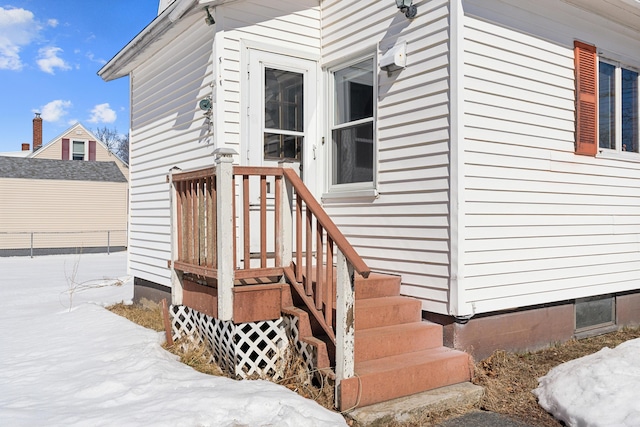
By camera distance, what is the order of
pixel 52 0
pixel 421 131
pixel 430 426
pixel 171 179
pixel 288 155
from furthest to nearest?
1. pixel 52 0
2. pixel 288 155
3. pixel 171 179
4. pixel 421 131
5. pixel 430 426

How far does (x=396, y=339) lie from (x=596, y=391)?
4.73 ft

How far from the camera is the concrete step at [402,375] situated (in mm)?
3383

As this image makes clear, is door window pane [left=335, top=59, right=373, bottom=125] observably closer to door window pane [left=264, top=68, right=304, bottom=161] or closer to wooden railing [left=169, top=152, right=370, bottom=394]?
door window pane [left=264, top=68, right=304, bottom=161]

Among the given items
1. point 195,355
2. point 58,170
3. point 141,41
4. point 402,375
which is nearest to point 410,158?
point 402,375

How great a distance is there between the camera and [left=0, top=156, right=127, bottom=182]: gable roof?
2164 cm

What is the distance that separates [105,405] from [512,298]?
348cm

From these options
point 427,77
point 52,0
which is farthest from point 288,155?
point 52,0

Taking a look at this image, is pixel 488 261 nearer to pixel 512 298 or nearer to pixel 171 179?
pixel 512 298

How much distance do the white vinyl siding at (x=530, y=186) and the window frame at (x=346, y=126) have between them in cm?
104

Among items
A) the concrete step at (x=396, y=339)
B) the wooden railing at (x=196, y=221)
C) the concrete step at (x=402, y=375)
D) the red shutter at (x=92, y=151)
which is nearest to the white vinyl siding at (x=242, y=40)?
the wooden railing at (x=196, y=221)

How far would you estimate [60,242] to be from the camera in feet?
71.3

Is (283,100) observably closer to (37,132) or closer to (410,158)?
(410,158)

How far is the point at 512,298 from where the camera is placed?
4.63m

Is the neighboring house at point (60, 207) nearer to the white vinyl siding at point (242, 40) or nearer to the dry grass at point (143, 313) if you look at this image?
the dry grass at point (143, 313)
